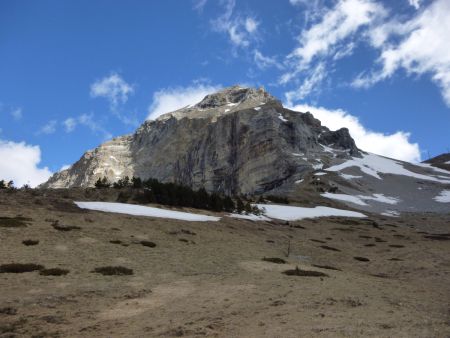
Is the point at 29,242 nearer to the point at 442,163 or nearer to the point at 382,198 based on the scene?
the point at 382,198

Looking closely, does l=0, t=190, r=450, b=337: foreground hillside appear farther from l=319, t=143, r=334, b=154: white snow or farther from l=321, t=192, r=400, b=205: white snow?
l=319, t=143, r=334, b=154: white snow

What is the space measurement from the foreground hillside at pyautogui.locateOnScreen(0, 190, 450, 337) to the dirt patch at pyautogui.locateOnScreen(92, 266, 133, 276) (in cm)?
8

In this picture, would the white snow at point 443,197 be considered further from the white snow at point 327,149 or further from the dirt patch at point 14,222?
the dirt patch at point 14,222

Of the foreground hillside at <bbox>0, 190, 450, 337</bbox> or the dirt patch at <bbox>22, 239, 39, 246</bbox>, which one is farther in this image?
the dirt patch at <bbox>22, 239, 39, 246</bbox>

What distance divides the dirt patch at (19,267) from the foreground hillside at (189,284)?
95 mm

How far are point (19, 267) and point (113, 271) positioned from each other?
11.0 ft

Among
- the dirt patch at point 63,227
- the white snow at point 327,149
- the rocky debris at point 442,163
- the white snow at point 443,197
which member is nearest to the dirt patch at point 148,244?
the dirt patch at point 63,227

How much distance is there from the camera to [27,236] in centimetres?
2123

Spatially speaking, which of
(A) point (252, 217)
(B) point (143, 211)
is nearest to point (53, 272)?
(B) point (143, 211)

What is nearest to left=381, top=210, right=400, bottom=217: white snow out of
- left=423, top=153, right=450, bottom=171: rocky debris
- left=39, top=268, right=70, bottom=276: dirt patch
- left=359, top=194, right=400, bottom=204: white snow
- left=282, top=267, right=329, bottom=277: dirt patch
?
left=359, top=194, right=400, bottom=204: white snow

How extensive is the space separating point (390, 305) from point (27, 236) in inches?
654

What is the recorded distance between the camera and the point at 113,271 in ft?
55.5

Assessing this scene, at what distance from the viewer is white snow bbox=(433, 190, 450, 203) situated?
99.8 metres

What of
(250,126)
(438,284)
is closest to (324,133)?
(250,126)
